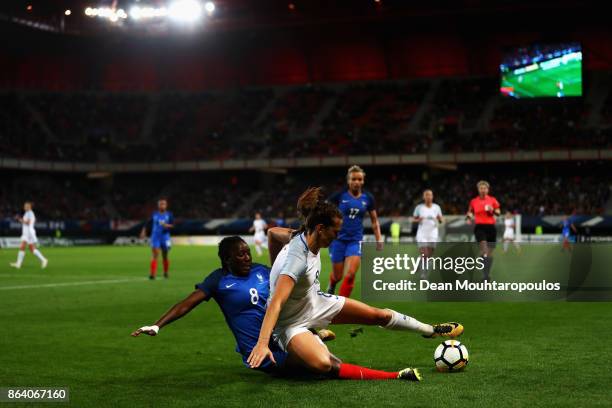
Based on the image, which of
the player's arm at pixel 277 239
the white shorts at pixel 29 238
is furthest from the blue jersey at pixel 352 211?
the white shorts at pixel 29 238

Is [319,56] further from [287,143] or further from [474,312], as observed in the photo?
[474,312]

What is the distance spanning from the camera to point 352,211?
13.2 metres

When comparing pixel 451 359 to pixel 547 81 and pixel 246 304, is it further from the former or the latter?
pixel 547 81

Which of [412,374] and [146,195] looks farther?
[146,195]

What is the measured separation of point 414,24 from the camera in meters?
59.9

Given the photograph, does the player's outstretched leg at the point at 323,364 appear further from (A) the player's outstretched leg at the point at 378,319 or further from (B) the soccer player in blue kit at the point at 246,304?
(A) the player's outstretched leg at the point at 378,319

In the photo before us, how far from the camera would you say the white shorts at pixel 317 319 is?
7.03 m

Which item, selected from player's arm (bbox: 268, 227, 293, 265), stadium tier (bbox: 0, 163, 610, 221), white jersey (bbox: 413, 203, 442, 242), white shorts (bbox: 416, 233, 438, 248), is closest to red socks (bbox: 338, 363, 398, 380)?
player's arm (bbox: 268, 227, 293, 265)

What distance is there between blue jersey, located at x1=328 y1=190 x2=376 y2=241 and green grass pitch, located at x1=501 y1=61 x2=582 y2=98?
35.3 m

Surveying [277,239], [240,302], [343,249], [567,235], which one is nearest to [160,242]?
[343,249]

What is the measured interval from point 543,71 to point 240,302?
43546 millimetres

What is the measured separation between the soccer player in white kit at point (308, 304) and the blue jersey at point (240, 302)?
0.87ft

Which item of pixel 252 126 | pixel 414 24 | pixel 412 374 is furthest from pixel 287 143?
pixel 412 374

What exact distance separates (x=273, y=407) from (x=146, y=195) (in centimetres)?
6057
